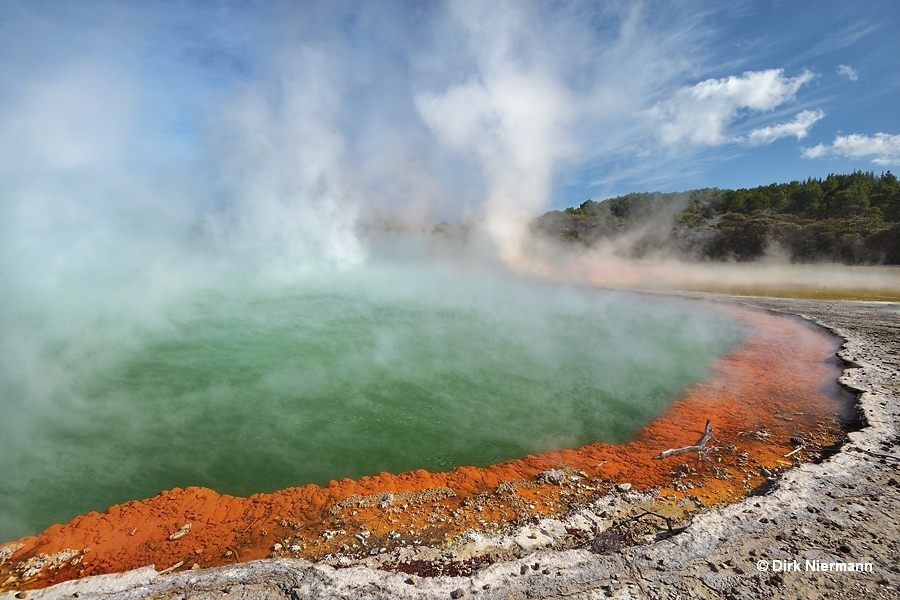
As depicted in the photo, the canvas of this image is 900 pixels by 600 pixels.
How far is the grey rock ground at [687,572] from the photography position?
10.2 ft

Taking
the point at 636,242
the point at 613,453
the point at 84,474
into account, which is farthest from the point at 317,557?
the point at 636,242

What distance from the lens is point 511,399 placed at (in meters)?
7.53

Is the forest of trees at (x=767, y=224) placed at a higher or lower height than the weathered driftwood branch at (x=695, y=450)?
higher

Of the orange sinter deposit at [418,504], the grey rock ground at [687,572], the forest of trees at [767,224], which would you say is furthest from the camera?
the forest of trees at [767,224]

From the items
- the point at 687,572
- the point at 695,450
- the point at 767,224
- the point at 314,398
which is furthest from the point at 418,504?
the point at 767,224

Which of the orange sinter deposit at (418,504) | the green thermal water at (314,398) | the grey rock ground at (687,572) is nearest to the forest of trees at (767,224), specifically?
the green thermal water at (314,398)

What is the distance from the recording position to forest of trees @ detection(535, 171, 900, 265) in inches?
1178

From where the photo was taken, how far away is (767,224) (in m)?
34.3

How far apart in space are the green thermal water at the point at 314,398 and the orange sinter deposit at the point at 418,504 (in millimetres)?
368
